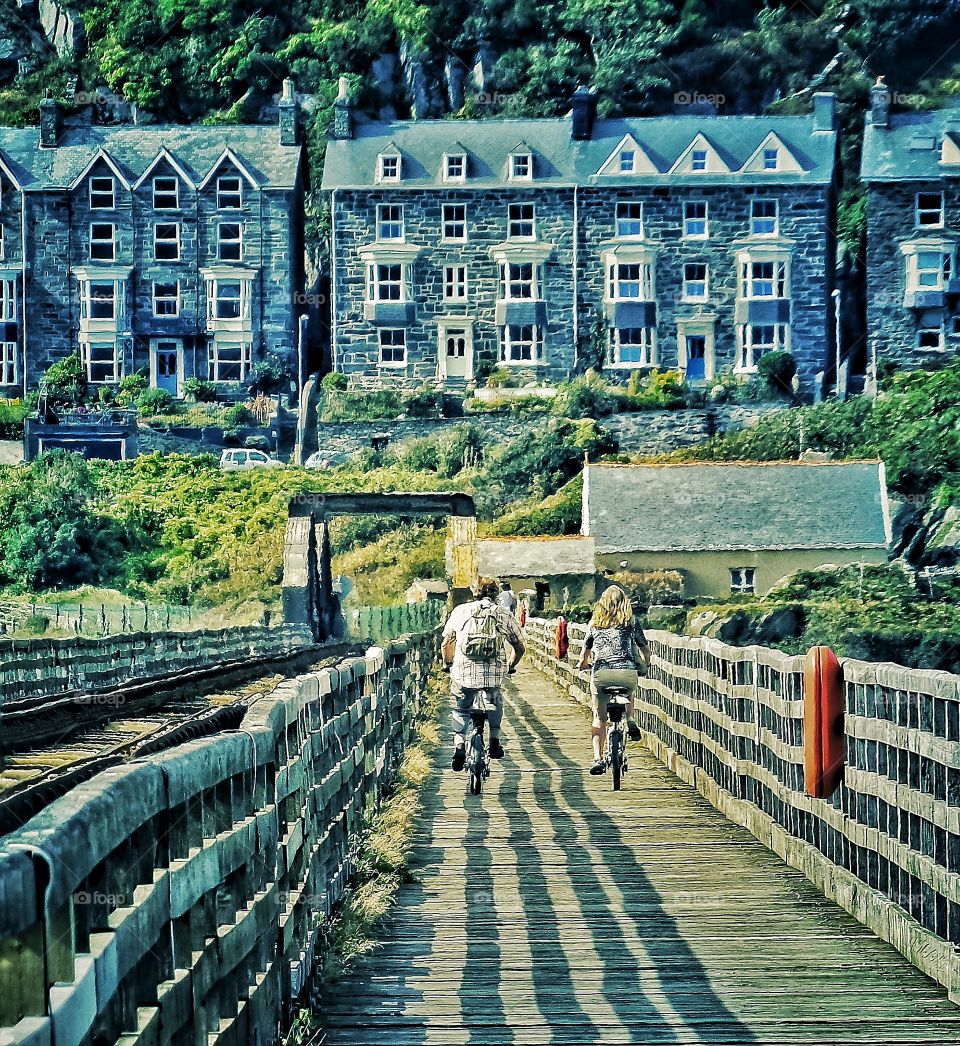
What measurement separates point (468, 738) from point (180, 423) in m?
75.0

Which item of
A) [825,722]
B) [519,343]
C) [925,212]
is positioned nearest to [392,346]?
[519,343]

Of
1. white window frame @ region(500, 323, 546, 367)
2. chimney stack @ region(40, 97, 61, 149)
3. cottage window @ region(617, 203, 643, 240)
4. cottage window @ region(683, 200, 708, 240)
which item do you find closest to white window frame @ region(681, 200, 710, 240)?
cottage window @ region(683, 200, 708, 240)

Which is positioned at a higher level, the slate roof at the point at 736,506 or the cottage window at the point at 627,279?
the cottage window at the point at 627,279

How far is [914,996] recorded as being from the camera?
8961mm

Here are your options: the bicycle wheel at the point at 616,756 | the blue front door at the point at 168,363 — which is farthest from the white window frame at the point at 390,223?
the bicycle wheel at the point at 616,756

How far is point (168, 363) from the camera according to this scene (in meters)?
97.1

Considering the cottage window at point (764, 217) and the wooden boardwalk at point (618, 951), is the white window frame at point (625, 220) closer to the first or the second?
the cottage window at point (764, 217)

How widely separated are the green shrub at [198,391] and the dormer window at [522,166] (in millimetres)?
16539

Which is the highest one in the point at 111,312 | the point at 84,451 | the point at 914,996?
the point at 111,312

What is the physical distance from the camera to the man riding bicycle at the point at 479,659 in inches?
617

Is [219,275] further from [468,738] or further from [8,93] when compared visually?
[468,738]

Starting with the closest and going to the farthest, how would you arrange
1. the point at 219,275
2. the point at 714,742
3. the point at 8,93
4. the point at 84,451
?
the point at 714,742 → the point at 84,451 → the point at 219,275 → the point at 8,93

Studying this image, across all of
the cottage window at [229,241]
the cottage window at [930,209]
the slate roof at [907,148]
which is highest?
the slate roof at [907,148]

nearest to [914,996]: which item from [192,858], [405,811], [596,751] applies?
[192,858]
